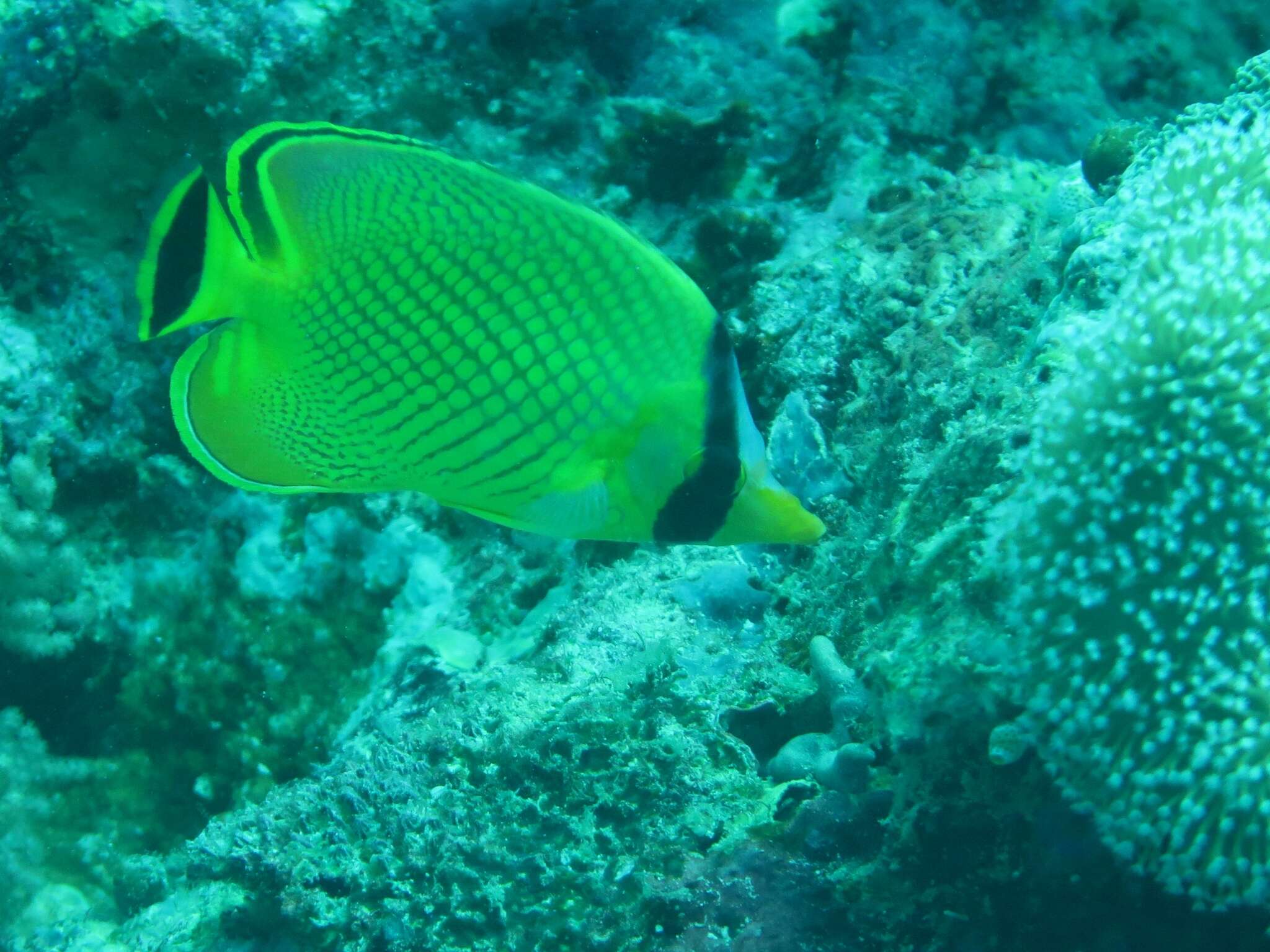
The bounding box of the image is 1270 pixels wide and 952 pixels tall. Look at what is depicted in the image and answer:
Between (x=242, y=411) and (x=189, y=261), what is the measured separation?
0.29 metres

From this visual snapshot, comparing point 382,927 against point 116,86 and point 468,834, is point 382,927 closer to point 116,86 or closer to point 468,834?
point 468,834

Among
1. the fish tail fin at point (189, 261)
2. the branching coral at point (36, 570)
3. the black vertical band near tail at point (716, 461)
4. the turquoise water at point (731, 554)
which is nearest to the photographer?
the fish tail fin at point (189, 261)

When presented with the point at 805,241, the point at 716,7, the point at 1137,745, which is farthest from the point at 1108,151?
the point at 1137,745

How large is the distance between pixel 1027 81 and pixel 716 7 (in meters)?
1.50

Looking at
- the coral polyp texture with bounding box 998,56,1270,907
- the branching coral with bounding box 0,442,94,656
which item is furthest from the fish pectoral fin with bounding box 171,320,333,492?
the branching coral with bounding box 0,442,94,656

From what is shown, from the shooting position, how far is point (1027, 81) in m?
3.63

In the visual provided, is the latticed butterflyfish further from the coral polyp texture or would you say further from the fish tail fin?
the coral polyp texture

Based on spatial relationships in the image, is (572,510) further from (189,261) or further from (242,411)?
(189,261)

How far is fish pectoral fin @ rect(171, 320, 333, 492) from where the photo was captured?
62.8 inches

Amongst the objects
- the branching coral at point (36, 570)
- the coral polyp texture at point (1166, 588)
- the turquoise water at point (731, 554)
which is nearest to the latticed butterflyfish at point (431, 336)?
the turquoise water at point (731, 554)

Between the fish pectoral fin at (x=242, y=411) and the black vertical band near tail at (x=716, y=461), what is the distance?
2.34 ft

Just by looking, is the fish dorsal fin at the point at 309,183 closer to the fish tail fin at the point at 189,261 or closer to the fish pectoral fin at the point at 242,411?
the fish tail fin at the point at 189,261

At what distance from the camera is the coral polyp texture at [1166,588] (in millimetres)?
1624

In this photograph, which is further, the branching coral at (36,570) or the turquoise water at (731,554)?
the branching coral at (36,570)
